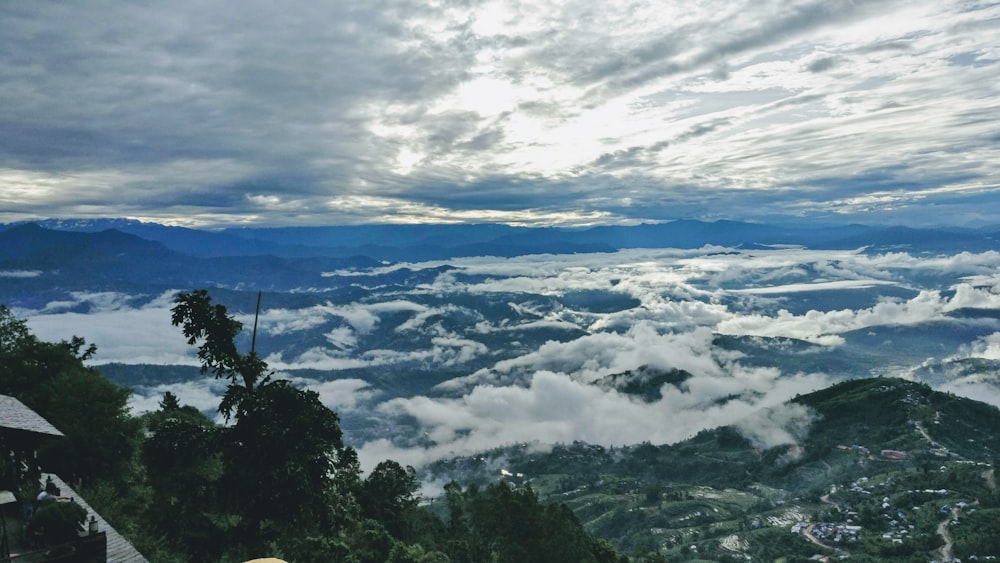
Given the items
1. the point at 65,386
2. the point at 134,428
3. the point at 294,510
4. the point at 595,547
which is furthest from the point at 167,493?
the point at 595,547

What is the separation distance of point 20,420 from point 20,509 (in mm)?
3426

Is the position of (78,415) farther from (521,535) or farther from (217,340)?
(521,535)

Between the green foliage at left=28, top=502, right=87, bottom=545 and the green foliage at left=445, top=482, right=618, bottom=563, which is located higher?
the green foliage at left=28, top=502, right=87, bottom=545

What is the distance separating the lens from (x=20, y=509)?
2023 cm

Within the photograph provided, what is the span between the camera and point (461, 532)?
9669cm

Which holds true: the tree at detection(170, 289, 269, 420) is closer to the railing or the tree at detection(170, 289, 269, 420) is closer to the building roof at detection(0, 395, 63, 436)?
the building roof at detection(0, 395, 63, 436)

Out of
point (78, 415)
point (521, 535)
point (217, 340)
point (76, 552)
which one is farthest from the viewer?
point (521, 535)

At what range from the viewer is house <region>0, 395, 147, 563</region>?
18.0 metres

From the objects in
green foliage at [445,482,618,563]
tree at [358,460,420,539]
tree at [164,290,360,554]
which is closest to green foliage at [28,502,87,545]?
tree at [164,290,360,554]

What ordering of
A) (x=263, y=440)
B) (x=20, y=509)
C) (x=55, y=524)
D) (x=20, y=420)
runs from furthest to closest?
(x=263, y=440)
(x=20, y=420)
(x=20, y=509)
(x=55, y=524)

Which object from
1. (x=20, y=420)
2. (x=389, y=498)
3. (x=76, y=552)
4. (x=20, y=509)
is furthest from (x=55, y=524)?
(x=389, y=498)

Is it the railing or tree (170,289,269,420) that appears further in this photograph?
tree (170,289,269,420)

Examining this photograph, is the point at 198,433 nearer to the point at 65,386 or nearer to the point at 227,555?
the point at 227,555

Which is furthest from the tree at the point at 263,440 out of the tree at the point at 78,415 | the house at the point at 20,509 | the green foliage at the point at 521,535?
the green foliage at the point at 521,535
